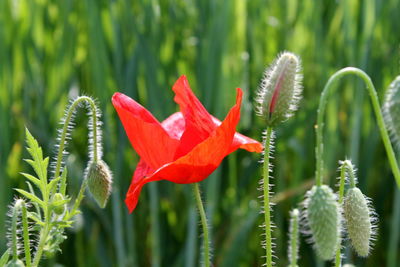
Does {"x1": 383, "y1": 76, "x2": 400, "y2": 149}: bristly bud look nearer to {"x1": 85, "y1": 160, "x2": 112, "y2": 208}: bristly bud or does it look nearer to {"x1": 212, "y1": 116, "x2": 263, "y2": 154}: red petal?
{"x1": 212, "y1": 116, "x2": 263, "y2": 154}: red petal

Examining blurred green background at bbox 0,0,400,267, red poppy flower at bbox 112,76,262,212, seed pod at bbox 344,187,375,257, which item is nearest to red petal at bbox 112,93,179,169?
red poppy flower at bbox 112,76,262,212

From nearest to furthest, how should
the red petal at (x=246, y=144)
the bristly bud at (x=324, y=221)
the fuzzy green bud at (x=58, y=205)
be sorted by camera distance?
1. the bristly bud at (x=324, y=221)
2. the fuzzy green bud at (x=58, y=205)
3. the red petal at (x=246, y=144)

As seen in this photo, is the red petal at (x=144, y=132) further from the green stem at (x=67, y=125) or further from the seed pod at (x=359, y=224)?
the seed pod at (x=359, y=224)

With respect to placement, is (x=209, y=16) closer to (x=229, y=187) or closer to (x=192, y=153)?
(x=229, y=187)

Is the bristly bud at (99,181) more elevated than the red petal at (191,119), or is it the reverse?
the red petal at (191,119)

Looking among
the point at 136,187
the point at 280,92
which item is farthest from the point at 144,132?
the point at 280,92

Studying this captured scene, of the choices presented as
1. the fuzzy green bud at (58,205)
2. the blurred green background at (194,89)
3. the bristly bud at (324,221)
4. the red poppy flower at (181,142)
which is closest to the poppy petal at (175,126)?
the red poppy flower at (181,142)
